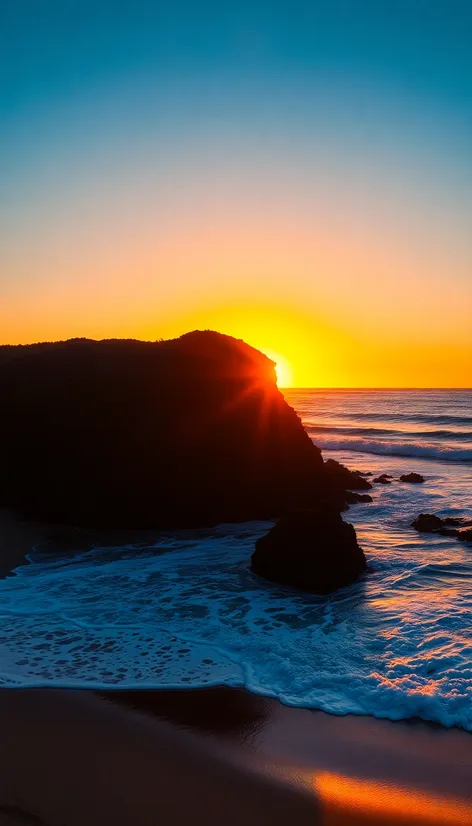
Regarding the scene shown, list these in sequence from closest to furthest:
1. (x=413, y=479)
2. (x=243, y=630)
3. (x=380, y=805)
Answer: (x=380, y=805) → (x=243, y=630) → (x=413, y=479)

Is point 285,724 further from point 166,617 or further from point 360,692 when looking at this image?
point 166,617

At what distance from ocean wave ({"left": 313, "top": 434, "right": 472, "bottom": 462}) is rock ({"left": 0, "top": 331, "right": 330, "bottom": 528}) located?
18.4m

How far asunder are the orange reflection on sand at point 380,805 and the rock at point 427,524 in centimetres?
961

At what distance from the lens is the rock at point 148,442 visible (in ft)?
45.9

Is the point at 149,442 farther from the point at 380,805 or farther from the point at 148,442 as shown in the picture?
the point at 380,805

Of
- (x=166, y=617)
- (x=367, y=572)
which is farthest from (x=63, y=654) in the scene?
(x=367, y=572)

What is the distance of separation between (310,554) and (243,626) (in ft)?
6.95

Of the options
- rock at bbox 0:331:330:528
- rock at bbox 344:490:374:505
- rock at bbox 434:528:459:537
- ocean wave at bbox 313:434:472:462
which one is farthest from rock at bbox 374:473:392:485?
ocean wave at bbox 313:434:472:462

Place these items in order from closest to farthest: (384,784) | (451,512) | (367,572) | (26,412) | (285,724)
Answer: (384,784) → (285,724) → (367,572) → (26,412) → (451,512)

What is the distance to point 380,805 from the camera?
174 inches

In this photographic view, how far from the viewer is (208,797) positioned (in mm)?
4391

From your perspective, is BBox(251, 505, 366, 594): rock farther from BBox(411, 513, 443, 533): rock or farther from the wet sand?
BBox(411, 513, 443, 533): rock

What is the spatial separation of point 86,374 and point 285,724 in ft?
37.1

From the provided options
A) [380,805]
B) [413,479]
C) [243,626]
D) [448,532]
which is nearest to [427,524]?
[448,532]
